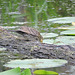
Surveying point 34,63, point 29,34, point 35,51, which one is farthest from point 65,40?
point 34,63

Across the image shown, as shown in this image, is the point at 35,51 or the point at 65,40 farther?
the point at 65,40

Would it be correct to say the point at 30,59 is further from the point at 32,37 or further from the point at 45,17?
the point at 45,17

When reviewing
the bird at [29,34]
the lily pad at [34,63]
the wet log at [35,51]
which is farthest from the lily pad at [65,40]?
the lily pad at [34,63]

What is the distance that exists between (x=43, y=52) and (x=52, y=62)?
0.25 m

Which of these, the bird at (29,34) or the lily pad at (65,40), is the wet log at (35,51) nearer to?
the bird at (29,34)

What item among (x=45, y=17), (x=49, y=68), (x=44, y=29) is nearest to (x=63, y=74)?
(x=49, y=68)

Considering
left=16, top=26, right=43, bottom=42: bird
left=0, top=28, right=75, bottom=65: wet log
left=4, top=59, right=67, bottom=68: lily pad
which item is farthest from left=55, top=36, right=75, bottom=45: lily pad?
left=4, top=59, right=67, bottom=68: lily pad

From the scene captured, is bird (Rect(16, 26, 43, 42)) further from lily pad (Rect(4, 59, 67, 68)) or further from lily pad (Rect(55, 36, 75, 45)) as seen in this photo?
lily pad (Rect(4, 59, 67, 68))

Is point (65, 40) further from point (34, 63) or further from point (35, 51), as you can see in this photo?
point (34, 63)

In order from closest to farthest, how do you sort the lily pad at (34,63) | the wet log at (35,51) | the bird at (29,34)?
the lily pad at (34,63) → the wet log at (35,51) → the bird at (29,34)

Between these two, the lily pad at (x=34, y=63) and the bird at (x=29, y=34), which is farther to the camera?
the bird at (x=29, y=34)

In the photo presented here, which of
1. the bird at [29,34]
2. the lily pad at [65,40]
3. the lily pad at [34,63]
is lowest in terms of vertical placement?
the lily pad at [65,40]

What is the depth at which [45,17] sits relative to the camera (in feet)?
14.7

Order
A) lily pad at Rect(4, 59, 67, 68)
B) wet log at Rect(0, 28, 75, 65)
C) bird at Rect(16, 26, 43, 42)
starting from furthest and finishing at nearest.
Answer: bird at Rect(16, 26, 43, 42) < wet log at Rect(0, 28, 75, 65) < lily pad at Rect(4, 59, 67, 68)
